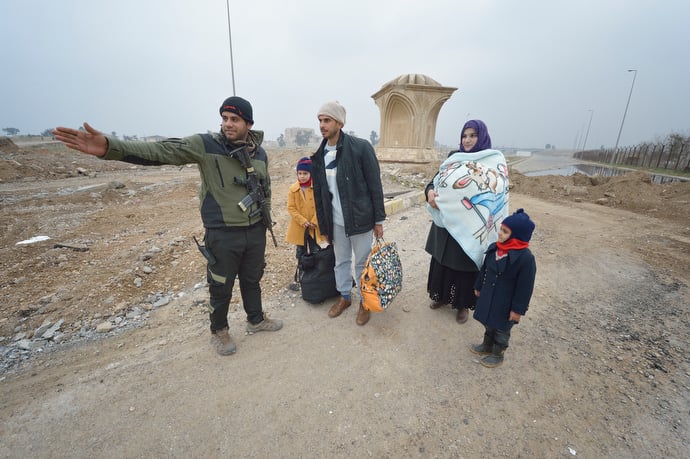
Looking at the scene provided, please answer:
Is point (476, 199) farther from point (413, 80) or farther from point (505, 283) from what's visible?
point (413, 80)

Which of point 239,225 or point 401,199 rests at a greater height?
point 239,225

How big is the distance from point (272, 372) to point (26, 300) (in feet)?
10.5

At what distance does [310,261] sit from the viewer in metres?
3.01

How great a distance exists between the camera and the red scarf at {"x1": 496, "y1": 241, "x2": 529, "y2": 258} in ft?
6.42

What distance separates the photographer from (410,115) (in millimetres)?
14805

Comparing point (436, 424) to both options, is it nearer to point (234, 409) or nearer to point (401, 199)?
point (234, 409)

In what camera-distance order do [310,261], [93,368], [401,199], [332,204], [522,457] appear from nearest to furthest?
1. [522,457]
2. [93,368]
3. [332,204]
4. [310,261]
5. [401,199]

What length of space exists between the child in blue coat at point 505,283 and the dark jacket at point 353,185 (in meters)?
1.03

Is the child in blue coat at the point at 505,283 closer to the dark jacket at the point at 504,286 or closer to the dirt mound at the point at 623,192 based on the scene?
the dark jacket at the point at 504,286

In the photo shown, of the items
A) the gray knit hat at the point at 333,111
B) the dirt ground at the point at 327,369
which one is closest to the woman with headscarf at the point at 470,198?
the dirt ground at the point at 327,369

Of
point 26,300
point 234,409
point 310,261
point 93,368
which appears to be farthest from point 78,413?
point 26,300

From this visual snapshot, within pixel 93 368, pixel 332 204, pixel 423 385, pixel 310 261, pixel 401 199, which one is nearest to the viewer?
pixel 423 385

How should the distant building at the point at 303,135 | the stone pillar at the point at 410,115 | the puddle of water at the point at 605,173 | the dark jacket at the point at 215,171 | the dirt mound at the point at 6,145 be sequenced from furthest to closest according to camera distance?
the distant building at the point at 303,135 < the dirt mound at the point at 6,145 < the stone pillar at the point at 410,115 < the puddle of water at the point at 605,173 < the dark jacket at the point at 215,171

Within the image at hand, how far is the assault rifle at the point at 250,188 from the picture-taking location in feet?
7.09
